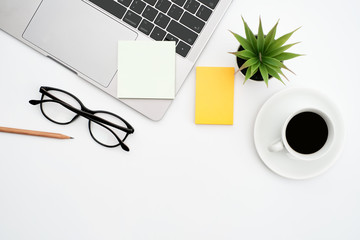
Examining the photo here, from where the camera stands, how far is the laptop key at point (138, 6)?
26.4 inches

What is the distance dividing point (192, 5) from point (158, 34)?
0.10 m

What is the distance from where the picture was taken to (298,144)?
625mm

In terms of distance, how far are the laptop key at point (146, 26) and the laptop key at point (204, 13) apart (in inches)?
4.4

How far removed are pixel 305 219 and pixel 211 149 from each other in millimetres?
286

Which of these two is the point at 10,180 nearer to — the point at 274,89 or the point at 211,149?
the point at 211,149

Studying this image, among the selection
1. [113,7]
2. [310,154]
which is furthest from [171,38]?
[310,154]

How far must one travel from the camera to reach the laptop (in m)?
0.66

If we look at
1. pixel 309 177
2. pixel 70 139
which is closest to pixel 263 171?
pixel 309 177

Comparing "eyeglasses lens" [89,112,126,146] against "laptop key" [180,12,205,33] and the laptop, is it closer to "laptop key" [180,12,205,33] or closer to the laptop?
the laptop

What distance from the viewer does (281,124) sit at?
679mm

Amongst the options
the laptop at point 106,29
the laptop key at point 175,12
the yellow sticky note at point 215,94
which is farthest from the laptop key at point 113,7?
the yellow sticky note at point 215,94

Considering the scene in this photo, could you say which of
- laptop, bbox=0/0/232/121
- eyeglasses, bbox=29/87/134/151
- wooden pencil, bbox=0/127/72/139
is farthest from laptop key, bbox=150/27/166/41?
wooden pencil, bbox=0/127/72/139

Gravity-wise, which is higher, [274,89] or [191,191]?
[274,89]

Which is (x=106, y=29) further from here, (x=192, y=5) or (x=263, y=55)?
(x=263, y=55)
